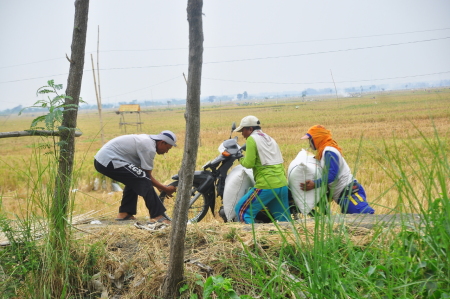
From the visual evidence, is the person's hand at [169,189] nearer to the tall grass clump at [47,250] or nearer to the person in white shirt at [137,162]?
the person in white shirt at [137,162]

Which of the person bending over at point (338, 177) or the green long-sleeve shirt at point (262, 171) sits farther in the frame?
the green long-sleeve shirt at point (262, 171)

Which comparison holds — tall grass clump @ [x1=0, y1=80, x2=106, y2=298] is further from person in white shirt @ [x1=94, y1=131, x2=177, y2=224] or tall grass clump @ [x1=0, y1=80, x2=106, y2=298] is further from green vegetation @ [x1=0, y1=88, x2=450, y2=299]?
person in white shirt @ [x1=94, y1=131, x2=177, y2=224]

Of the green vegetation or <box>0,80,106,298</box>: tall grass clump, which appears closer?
the green vegetation

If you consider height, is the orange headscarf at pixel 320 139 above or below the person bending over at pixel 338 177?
above

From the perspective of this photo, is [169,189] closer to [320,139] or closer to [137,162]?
[137,162]

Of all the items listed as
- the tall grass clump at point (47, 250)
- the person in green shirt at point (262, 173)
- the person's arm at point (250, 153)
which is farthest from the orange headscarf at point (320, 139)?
the tall grass clump at point (47, 250)

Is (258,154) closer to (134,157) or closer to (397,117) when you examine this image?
(134,157)

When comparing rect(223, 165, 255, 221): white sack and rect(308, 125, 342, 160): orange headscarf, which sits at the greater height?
rect(308, 125, 342, 160): orange headscarf

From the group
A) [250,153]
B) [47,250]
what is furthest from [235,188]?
[47,250]

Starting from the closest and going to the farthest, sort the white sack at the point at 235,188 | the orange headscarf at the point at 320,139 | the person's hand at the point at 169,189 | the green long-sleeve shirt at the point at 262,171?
the orange headscarf at the point at 320,139 < the green long-sleeve shirt at the point at 262,171 < the white sack at the point at 235,188 < the person's hand at the point at 169,189

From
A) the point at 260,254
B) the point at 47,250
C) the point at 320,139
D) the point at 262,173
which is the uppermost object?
the point at 320,139

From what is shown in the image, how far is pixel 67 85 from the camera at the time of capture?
3418 millimetres

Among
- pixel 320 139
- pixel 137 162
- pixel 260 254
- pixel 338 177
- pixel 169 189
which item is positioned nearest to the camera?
pixel 260 254

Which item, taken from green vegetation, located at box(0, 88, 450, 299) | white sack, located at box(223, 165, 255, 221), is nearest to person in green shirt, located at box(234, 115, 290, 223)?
white sack, located at box(223, 165, 255, 221)
